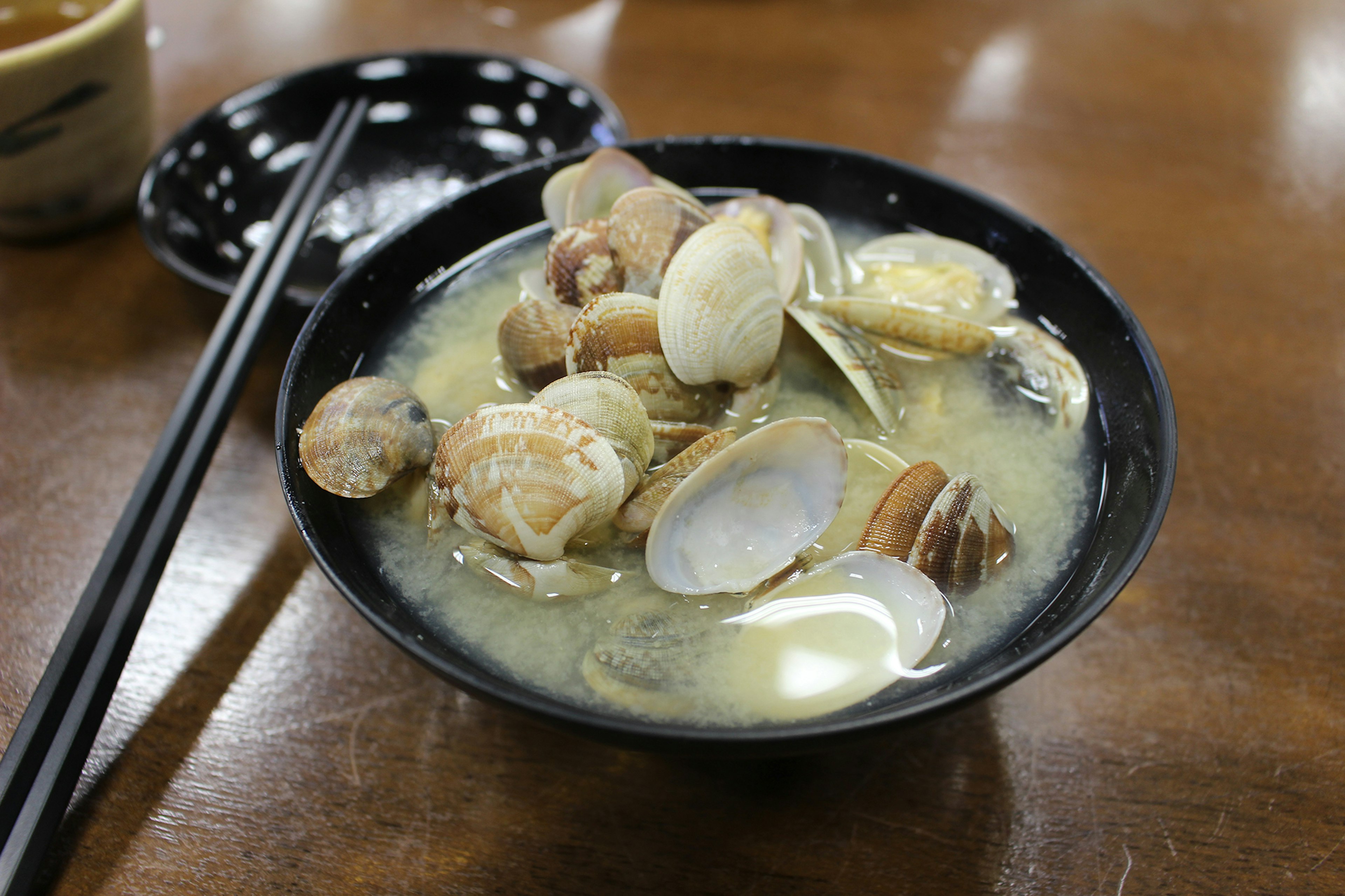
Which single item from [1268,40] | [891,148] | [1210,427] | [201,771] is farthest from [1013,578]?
[1268,40]

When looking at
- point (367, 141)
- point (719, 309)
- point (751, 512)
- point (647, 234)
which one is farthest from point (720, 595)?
point (367, 141)

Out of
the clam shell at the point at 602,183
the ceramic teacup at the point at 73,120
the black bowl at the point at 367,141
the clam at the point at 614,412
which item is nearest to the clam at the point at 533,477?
the clam at the point at 614,412

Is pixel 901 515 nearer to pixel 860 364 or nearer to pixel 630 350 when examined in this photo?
pixel 860 364

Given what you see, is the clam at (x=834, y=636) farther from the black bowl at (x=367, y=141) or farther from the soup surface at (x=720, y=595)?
the black bowl at (x=367, y=141)

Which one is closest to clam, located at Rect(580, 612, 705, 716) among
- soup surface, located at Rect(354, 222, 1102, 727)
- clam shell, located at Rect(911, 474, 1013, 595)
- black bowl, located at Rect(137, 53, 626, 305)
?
soup surface, located at Rect(354, 222, 1102, 727)

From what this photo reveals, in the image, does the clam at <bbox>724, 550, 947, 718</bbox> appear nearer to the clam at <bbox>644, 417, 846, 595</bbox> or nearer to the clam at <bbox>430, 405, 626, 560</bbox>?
the clam at <bbox>644, 417, 846, 595</bbox>

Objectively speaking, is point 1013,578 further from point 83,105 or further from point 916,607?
point 83,105

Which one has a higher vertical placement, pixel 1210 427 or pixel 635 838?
pixel 1210 427
